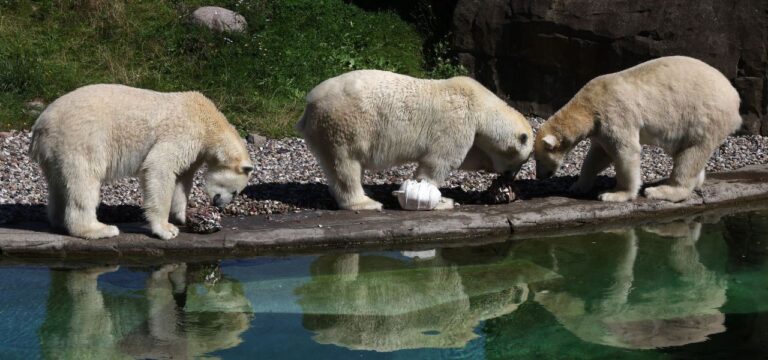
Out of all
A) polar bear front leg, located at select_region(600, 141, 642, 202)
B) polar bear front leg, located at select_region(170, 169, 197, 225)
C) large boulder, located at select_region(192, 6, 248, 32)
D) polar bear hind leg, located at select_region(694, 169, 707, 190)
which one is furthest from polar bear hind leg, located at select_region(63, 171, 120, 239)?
large boulder, located at select_region(192, 6, 248, 32)

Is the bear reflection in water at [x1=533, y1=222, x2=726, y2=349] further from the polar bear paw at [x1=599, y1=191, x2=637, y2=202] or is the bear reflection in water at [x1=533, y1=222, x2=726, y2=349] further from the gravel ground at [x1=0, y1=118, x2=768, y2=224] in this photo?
the gravel ground at [x1=0, y1=118, x2=768, y2=224]

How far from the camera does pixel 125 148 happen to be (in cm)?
755

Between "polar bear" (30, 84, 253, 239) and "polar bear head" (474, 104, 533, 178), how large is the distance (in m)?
2.25

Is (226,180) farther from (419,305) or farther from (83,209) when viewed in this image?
(419,305)

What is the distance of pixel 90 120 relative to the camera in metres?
7.36

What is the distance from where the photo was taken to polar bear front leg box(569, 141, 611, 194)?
9305mm

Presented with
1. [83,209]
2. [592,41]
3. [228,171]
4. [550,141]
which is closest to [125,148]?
[83,209]

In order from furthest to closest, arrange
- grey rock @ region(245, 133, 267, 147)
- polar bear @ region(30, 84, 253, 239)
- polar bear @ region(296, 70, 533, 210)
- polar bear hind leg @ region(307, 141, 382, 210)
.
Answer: grey rock @ region(245, 133, 267, 147) → polar bear hind leg @ region(307, 141, 382, 210) → polar bear @ region(296, 70, 533, 210) → polar bear @ region(30, 84, 253, 239)

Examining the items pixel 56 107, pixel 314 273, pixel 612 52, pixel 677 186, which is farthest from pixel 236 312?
pixel 612 52

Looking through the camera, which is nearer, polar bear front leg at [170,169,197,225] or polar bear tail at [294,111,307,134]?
polar bear front leg at [170,169,197,225]

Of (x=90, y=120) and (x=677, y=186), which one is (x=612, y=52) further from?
(x=90, y=120)

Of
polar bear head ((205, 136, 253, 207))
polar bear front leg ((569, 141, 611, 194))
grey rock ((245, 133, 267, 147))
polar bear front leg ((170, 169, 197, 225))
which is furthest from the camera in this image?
grey rock ((245, 133, 267, 147))

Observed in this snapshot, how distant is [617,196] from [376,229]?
93.5 inches

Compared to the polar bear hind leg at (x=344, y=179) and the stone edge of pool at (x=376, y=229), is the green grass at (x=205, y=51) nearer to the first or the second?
the polar bear hind leg at (x=344, y=179)
